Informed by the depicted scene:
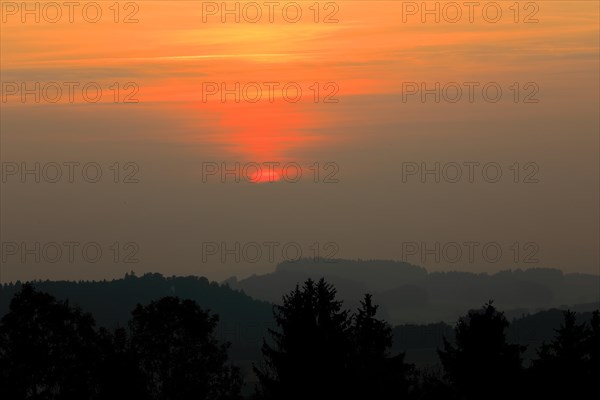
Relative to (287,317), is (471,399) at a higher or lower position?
lower

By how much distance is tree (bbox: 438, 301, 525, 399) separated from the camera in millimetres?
71938

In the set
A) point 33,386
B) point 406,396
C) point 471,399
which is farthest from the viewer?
point 33,386

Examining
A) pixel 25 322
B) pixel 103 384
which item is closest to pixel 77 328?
pixel 25 322

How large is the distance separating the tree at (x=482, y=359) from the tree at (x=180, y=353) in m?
31.5

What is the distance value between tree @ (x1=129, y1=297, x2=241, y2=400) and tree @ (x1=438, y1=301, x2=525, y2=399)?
31538 mm

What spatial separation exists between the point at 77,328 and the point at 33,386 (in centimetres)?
964

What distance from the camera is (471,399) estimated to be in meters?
72.3

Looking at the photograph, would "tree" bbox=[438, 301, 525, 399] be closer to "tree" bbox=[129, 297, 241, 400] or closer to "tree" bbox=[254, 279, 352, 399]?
"tree" bbox=[254, 279, 352, 399]

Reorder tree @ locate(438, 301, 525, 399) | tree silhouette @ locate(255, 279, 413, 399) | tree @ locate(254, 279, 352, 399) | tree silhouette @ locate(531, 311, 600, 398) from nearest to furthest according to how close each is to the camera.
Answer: tree @ locate(254, 279, 352, 399), tree silhouette @ locate(255, 279, 413, 399), tree silhouette @ locate(531, 311, 600, 398), tree @ locate(438, 301, 525, 399)

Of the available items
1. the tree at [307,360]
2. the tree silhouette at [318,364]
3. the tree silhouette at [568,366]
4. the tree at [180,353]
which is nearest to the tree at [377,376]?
the tree silhouette at [318,364]

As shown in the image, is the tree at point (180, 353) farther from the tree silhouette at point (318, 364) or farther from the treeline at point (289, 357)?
the tree silhouette at point (318, 364)

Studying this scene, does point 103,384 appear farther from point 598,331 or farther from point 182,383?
point 598,331

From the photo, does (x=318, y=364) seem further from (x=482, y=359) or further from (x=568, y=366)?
(x=568, y=366)

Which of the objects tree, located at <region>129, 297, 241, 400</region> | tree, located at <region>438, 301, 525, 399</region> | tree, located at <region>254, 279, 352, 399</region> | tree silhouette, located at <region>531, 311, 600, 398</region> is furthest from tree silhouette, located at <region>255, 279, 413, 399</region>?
tree, located at <region>129, 297, 241, 400</region>
